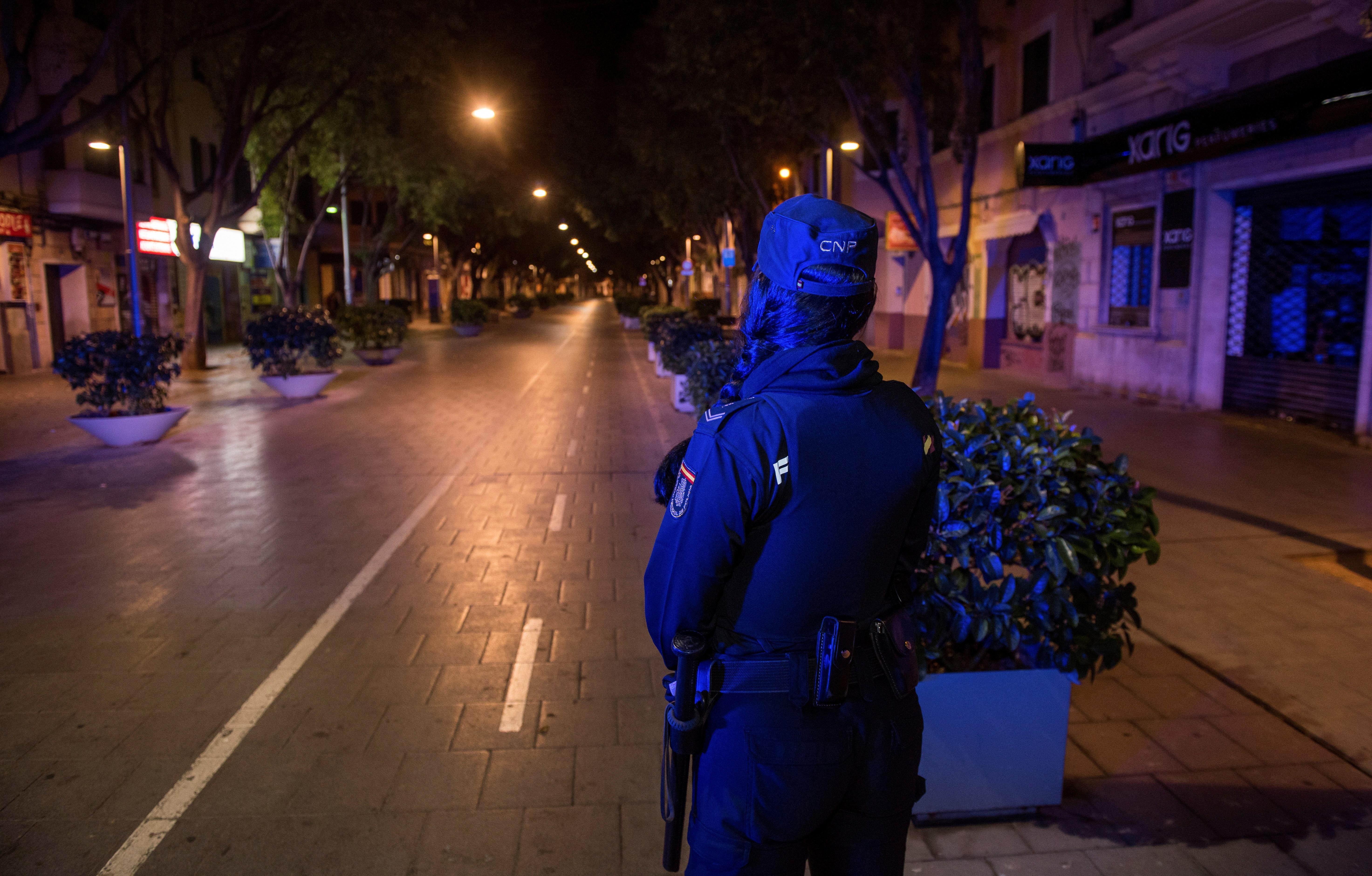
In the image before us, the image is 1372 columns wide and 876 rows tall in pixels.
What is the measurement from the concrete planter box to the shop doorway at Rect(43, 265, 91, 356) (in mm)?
7704

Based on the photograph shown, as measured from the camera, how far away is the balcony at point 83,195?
78.5 feet

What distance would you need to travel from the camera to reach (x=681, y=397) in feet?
51.1

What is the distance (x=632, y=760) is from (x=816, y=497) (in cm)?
270

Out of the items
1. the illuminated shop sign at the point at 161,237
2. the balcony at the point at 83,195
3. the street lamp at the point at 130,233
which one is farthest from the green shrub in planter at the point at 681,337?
the balcony at the point at 83,195

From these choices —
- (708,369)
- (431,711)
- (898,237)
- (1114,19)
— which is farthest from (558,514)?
(898,237)

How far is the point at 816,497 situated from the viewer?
191 centimetres

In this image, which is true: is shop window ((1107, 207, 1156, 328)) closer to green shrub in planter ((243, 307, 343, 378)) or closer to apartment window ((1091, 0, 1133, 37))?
apartment window ((1091, 0, 1133, 37))

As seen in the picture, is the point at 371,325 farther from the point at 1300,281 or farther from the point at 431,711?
the point at 431,711

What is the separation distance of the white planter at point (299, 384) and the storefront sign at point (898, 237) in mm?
13094

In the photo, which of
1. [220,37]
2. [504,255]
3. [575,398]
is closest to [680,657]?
[575,398]

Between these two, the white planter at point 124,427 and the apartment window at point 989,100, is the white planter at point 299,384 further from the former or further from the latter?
the apartment window at point 989,100

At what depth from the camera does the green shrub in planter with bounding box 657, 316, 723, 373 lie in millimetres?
16406

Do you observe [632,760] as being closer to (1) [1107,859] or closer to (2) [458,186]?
(1) [1107,859]

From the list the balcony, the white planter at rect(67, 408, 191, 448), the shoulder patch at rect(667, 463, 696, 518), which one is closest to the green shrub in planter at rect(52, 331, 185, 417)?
the white planter at rect(67, 408, 191, 448)
